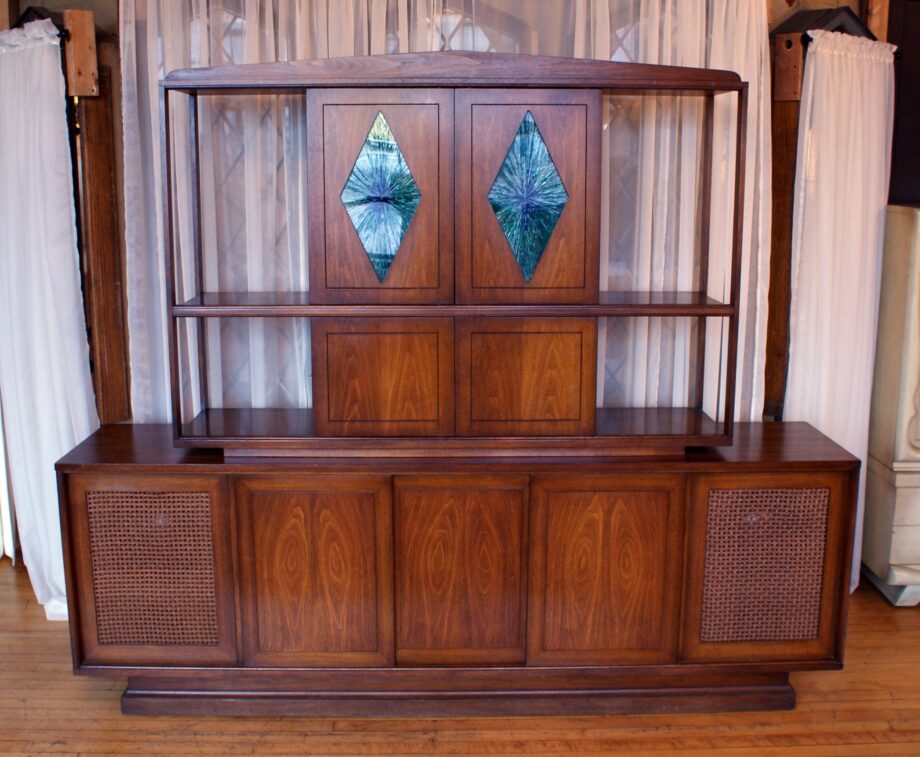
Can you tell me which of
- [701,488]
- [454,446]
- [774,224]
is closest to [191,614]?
[454,446]

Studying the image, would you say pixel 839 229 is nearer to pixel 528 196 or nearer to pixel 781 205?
pixel 781 205

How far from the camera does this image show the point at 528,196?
315cm

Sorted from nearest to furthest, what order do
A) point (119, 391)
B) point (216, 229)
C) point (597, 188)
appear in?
1. point (597, 188)
2. point (216, 229)
3. point (119, 391)

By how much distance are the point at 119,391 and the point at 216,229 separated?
77 centimetres

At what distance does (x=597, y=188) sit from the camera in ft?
10.4

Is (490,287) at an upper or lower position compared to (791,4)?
lower

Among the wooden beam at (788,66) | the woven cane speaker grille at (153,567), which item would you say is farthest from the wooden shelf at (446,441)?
the wooden beam at (788,66)

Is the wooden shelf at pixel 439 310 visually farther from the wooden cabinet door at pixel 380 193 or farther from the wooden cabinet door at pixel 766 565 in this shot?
the wooden cabinet door at pixel 766 565

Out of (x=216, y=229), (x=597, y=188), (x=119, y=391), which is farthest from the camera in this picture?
(x=119, y=391)

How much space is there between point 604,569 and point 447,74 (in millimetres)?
1633

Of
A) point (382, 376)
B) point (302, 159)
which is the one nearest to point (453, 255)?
point (382, 376)

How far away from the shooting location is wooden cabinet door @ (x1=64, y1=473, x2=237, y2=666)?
125 inches

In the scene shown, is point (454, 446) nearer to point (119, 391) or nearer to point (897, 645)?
point (119, 391)

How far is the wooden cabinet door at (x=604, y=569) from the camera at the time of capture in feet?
10.5
